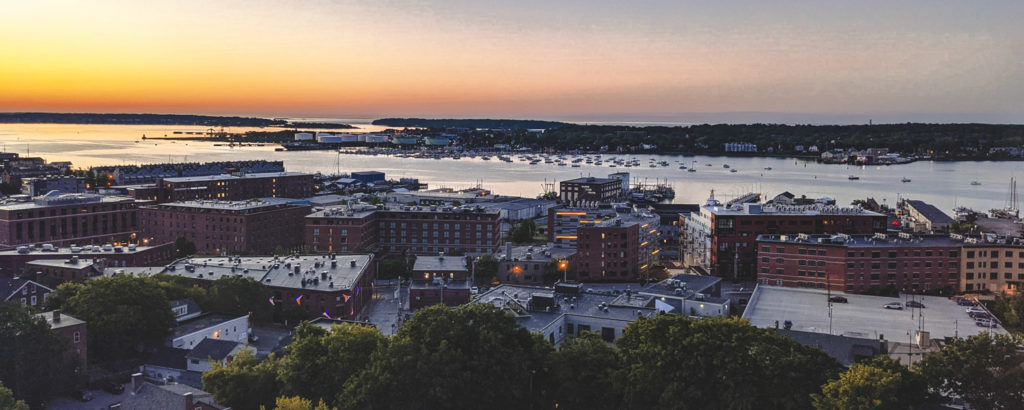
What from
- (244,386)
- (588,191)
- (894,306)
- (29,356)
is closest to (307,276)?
(29,356)

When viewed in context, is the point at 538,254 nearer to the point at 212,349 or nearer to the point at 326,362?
the point at 212,349

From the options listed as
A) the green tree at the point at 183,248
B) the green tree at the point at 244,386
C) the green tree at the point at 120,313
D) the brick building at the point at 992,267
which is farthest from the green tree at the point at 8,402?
the brick building at the point at 992,267

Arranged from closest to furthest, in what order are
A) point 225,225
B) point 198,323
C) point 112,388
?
point 112,388 → point 198,323 → point 225,225

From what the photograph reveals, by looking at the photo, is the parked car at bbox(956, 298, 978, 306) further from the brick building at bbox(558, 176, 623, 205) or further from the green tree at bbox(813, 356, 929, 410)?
the brick building at bbox(558, 176, 623, 205)

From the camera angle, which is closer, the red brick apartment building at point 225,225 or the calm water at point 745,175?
the red brick apartment building at point 225,225

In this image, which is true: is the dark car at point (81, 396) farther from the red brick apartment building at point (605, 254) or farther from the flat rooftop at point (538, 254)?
the red brick apartment building at point (605, 254)

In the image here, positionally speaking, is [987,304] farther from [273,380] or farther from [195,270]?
[195,270]

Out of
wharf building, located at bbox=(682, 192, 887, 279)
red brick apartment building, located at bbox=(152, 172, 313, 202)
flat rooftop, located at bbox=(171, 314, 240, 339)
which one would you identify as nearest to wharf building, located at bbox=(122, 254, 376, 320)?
flat rooftop, located at bbox=(171, 314, 240, 339)
